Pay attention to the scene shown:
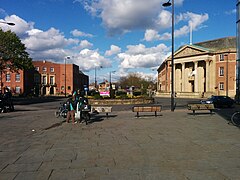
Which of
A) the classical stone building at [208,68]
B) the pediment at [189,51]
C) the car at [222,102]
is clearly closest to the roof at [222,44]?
the classical stone building at [208,68]

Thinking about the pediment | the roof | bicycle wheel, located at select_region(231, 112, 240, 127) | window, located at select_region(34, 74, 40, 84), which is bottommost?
bicycle wheel, located at select_region(231, 112, 240, 127)

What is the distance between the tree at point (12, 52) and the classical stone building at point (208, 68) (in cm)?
4407

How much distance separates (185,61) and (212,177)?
7800 cm

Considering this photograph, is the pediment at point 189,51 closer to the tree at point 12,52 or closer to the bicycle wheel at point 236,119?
the tree at point 12,52

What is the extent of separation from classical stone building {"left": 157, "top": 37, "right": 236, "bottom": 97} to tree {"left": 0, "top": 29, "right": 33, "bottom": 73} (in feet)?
145

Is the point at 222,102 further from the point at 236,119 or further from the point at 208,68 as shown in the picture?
the point at 208,68

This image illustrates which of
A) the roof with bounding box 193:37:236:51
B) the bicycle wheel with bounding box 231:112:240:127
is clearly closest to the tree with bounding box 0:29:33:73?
the bicycle wheel with bounding box 231:112:240:127

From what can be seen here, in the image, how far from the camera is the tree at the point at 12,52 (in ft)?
118

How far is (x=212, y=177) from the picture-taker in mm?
4840

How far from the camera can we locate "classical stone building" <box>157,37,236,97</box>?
68.6 metres

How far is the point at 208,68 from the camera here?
7244 cm

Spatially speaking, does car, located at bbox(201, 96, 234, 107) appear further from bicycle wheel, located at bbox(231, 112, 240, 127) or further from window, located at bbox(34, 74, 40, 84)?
window, located at bbox(34, 74, 40, 84)

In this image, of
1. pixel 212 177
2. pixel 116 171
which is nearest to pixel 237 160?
pixel 212 177

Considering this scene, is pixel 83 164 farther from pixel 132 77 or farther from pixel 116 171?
pixel 132 77
